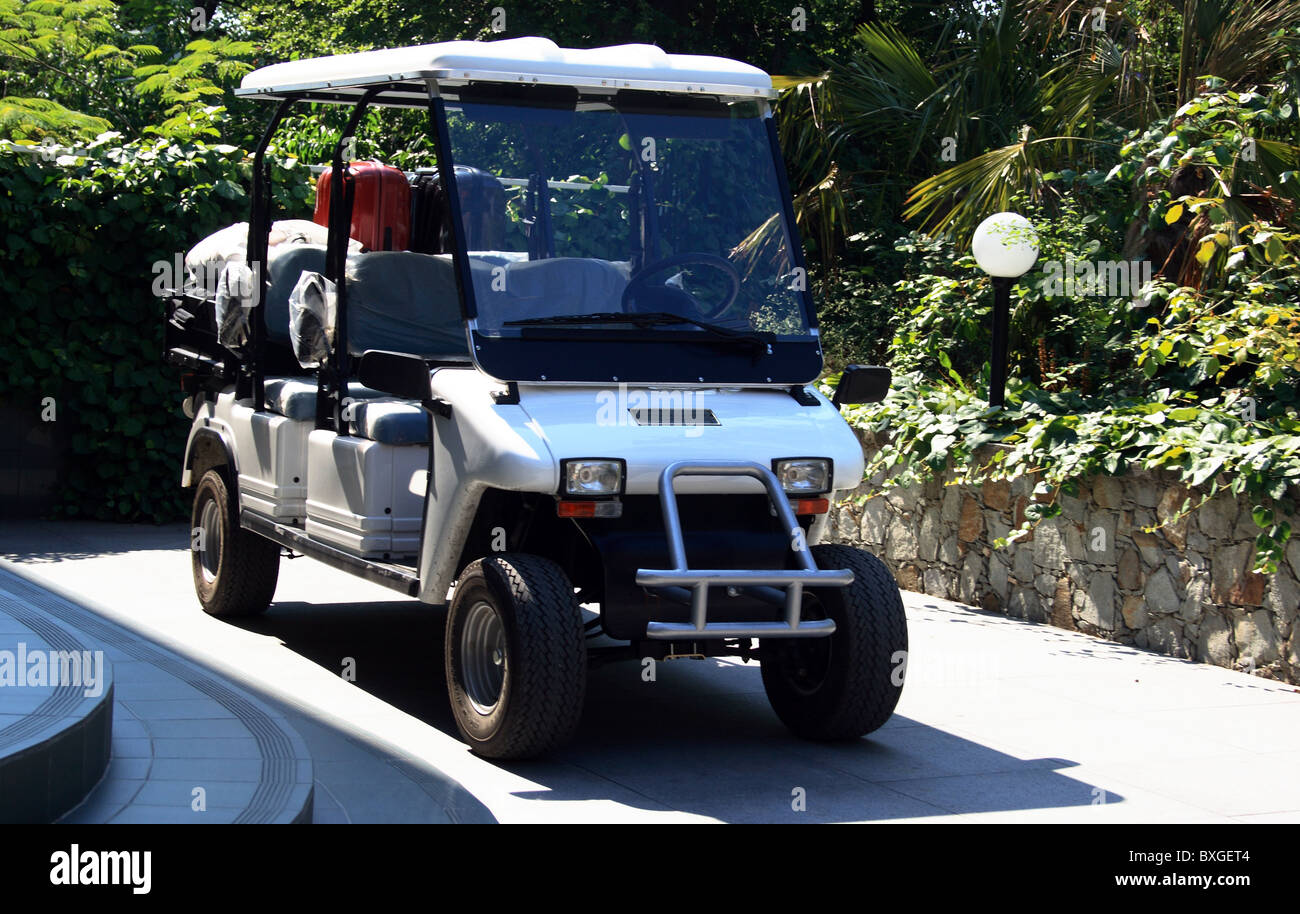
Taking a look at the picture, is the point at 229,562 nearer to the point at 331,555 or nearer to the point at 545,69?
the point at 331,555

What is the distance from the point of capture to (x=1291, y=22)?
394 inches

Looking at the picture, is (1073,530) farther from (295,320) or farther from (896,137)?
(896,137)

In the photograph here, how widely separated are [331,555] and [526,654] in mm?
1684

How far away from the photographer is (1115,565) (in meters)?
8.36

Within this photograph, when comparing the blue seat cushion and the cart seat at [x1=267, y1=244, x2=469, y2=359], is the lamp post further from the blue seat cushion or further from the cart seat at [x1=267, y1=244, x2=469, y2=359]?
the blue seat cushion

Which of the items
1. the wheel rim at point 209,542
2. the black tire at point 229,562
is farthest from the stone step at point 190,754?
the wheel rim at point 209,542

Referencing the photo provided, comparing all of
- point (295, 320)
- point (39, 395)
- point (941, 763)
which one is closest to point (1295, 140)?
point (941, 763)

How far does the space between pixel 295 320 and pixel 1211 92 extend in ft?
19.3

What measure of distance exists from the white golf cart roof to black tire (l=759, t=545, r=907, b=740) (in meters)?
1.99

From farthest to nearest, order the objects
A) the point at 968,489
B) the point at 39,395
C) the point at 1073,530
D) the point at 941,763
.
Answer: the point at 39,395 < the point at 968,489 < the point at 1073,530 < the point at 941,763

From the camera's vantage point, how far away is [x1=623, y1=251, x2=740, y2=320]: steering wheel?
20.7 feet

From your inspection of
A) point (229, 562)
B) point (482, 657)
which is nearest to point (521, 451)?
point (482, 657)

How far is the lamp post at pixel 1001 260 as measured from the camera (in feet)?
30.1

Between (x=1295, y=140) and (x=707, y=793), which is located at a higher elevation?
(x=1295, y=140)
